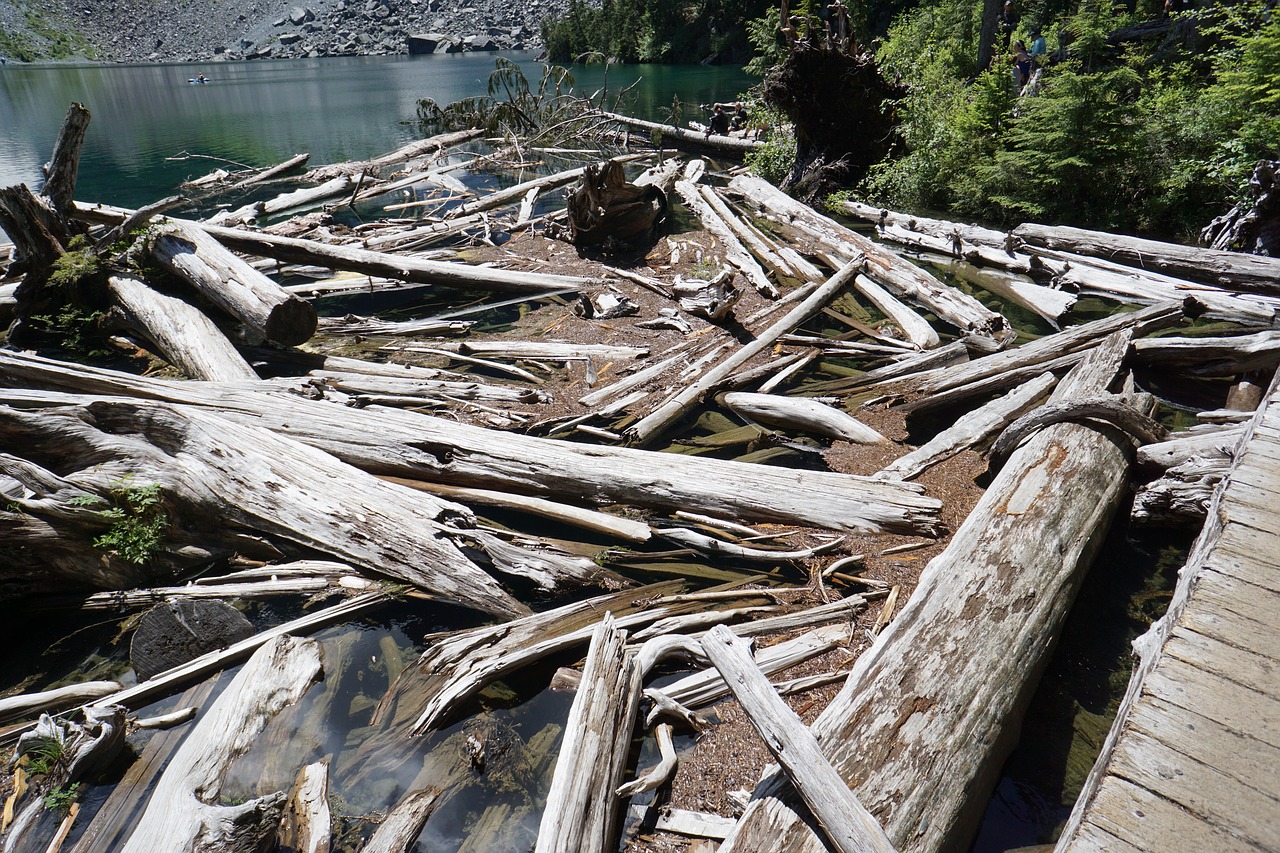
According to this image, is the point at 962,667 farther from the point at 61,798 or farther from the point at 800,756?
the point at 61,798

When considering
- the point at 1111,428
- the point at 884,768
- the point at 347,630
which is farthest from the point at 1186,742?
the point at 347,630

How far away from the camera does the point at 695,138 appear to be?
78.2 ft

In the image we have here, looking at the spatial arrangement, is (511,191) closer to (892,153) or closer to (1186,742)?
(892,153)

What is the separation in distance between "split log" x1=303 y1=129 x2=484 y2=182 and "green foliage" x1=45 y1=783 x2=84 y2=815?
16692 mm

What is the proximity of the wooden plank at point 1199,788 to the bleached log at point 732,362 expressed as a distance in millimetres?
4978

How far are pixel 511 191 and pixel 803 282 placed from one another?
9.00 metres

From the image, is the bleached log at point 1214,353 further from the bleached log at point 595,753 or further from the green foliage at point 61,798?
the green foliage at point 61,798

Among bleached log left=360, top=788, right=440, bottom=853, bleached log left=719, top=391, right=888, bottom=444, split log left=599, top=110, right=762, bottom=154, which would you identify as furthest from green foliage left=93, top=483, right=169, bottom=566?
split log left=599, top=110, right=762, bottom=154

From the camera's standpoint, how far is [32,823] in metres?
3.76

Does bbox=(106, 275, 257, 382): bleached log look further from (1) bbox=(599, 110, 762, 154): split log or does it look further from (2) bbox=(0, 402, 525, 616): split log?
(1) bbox=(599, 110, 762, 154): split log

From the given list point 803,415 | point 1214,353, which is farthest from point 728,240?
point 1214,353

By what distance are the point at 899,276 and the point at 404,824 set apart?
10.0 m

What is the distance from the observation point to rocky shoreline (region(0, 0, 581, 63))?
10388cm

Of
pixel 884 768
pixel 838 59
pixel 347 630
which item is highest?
pixel 838 59
